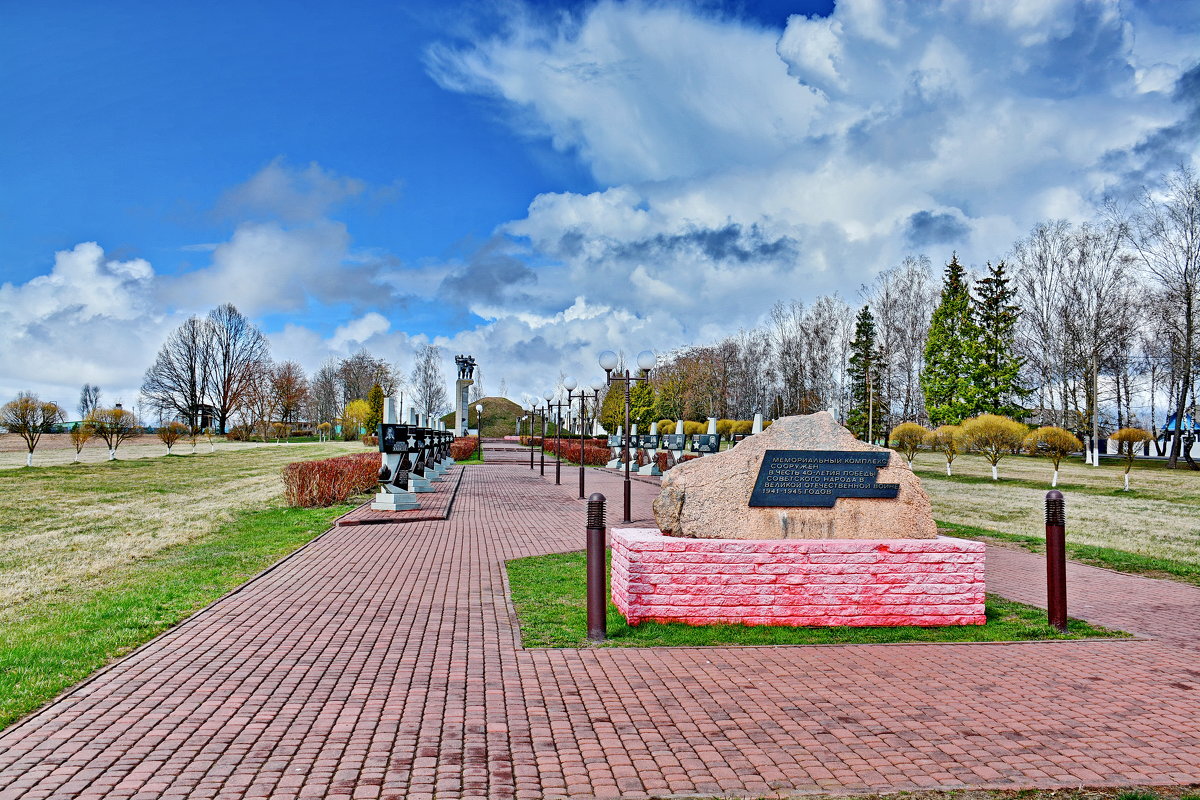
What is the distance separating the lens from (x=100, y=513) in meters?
16.5

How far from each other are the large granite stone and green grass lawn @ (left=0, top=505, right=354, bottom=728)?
4.51 meters

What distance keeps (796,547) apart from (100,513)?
16.1m

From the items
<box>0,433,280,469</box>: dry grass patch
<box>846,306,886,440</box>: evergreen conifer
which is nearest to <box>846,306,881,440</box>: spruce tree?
<box>846,306,886,440</box>: evergreen conifer

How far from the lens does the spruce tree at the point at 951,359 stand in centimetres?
4438

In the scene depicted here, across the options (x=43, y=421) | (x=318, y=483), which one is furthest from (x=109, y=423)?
(x=318, y=483)

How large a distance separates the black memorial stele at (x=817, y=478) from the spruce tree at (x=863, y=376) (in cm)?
4585

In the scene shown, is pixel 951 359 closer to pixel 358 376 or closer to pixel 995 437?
pixel 995 437

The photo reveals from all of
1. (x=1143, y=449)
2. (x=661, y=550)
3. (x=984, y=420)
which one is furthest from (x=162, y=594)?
(x=1143, y=449)

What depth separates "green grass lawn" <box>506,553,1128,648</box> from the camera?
6070 mm

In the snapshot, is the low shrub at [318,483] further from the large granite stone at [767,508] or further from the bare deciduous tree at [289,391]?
the bare deciduous tree at [289,391]

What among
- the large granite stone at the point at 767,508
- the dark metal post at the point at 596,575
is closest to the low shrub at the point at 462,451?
the large granite stone at the point at 767,508

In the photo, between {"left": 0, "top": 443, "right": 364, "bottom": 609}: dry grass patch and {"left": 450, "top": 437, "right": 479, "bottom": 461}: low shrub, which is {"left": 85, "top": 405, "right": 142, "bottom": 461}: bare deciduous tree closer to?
{"left": 0, "top": 443, "right": 364, "bottom": 609}: dry grass patch

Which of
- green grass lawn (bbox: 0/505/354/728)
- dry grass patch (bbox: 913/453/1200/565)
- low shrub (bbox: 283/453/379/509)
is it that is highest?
low shrub (bbox: 283/453/379/509)

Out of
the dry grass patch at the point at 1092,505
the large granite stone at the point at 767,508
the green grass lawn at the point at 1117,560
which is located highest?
the large granite stone at the point at 767,508
